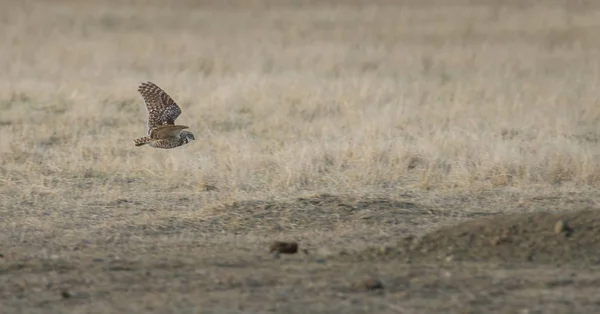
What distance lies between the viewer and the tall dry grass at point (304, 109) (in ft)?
35.3

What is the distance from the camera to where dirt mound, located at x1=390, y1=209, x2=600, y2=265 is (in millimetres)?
7301

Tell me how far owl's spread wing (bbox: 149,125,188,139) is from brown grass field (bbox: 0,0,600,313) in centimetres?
51

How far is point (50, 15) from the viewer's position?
36281mm

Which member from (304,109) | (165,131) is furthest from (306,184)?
(304,109)

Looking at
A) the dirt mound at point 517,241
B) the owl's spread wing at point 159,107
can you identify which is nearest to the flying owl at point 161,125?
the owl's spread wing at point 159,107

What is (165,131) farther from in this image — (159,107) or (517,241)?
(517,241)

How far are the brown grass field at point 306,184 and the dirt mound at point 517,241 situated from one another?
0.02 meters

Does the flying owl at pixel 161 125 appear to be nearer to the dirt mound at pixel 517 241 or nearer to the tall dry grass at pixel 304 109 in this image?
the tall dry grass at pixel 304 109

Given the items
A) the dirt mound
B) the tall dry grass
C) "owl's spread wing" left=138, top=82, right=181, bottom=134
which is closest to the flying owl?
"owl's spread wing" left=138, top=82, right=181, bottom=134

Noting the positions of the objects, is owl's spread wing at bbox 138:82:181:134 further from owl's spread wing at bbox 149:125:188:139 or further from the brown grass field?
the brown grass field

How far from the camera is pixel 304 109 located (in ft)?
51.1

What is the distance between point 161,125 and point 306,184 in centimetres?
142

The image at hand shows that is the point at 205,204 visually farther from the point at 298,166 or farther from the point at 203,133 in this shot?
the point at 203,133

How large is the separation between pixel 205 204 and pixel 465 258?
3.01 metres
